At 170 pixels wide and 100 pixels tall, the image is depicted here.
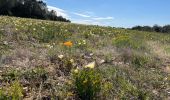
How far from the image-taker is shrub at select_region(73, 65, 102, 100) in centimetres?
597

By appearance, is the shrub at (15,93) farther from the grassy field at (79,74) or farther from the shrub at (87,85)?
the shrub at (87,85)

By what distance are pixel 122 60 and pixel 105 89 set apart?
2.70m

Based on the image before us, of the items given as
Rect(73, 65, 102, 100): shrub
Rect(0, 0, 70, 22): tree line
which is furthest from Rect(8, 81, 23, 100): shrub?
Rect(0, 0, 70, 22): tree line

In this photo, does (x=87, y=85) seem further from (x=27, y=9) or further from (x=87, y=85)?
(x=27, y=9)

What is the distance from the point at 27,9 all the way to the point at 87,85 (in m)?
51.1

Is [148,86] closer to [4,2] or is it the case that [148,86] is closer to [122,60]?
[122,60]

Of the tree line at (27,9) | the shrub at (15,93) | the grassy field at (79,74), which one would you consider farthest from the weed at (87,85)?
the tree line at (27,9)

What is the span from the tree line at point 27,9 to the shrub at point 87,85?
155 ft

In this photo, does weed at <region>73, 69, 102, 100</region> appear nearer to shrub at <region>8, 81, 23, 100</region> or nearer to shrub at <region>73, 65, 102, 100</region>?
shrub at <region>73, 65, 102, 100</region>

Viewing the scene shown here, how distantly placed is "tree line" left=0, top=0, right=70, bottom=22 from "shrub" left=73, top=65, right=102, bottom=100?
47.4 metres

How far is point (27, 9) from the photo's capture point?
5603cm

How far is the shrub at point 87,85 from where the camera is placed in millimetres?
5969

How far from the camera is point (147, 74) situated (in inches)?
308

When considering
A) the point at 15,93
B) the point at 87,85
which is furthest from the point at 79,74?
the point at 15,93
